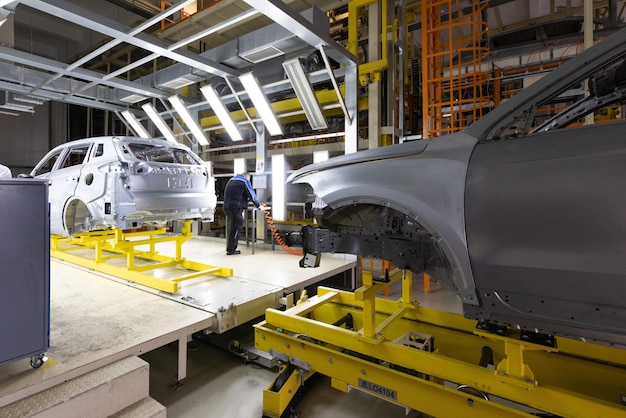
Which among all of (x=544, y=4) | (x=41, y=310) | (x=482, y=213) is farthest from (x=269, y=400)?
(x=544, y=4)

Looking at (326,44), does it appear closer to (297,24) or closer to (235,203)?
(297,24)

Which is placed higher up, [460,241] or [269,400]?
[460,241]

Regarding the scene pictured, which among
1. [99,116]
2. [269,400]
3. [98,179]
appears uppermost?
[99,116]

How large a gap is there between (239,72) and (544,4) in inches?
248

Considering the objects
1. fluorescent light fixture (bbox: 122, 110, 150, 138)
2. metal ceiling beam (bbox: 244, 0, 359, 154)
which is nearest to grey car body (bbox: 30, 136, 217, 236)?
metal ceiling beam (bbox: 244, 0, 359, 154)

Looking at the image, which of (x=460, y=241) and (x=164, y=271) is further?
(x=164, y=271)

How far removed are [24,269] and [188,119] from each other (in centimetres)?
624

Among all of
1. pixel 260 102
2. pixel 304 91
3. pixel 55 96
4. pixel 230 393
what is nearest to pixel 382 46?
pixel 304 91

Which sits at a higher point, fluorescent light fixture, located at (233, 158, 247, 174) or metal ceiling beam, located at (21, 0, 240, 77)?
metal ceiling beam, located at (21, 0, 240, 77)

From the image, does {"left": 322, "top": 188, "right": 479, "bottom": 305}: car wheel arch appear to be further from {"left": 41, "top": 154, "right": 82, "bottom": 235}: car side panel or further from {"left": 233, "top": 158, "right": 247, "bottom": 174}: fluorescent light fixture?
{"left": 233, "top": 158, "right": 247, "bottom": 174}: fluorescent light fixture

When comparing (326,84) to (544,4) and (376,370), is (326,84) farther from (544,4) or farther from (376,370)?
(376,370)

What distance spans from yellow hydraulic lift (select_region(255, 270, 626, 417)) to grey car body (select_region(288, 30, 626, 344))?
39cm

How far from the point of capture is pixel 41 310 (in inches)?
77.2

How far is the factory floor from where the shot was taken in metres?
2.38
